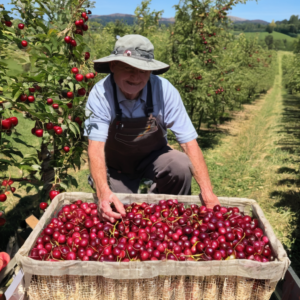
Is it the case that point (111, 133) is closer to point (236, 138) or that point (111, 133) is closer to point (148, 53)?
point (148, 53)

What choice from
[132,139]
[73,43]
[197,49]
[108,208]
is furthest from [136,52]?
[197,49]

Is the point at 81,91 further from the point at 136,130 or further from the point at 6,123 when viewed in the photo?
the point at 6,123

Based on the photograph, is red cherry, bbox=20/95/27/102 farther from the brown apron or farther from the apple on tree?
the brown apron

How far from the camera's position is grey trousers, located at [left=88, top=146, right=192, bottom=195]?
2.96 metres

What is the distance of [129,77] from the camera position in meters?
2.47

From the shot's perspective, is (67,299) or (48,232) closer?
(67,299)

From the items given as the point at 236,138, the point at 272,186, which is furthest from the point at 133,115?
the point at 236,138

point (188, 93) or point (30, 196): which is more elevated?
point (188, 93)

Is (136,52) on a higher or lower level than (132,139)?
higher

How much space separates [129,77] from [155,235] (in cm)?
134

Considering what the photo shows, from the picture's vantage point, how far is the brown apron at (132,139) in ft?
9.14

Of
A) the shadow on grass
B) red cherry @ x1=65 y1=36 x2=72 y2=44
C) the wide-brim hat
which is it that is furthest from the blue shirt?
the shadow on grass

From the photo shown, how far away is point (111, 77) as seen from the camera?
9.07ft

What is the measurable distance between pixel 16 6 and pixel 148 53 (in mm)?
1451
